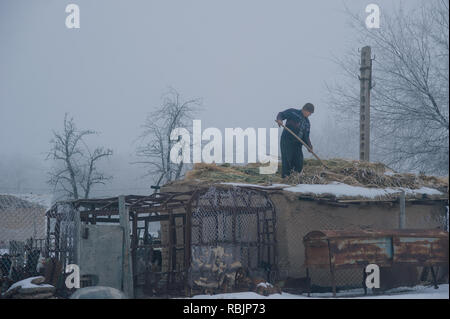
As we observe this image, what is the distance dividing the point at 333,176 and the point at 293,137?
4.66ft

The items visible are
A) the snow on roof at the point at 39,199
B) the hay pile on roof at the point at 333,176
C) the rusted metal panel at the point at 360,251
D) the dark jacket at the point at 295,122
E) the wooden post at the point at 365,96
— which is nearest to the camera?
the rusted metal panel at the point at 360,251

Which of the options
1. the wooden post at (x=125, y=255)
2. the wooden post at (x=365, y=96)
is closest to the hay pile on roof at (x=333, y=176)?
the wooden post at (x=365, y=96)

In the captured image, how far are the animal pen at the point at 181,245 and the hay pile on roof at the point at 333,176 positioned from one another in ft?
3.65

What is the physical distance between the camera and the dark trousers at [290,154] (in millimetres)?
12963

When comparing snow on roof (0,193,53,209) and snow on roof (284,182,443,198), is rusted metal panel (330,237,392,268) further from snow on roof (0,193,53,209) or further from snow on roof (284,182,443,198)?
snow on roof (0,193,53,209)

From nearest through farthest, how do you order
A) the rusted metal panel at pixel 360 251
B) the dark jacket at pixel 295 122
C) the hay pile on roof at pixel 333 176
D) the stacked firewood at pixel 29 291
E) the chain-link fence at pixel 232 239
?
the rusted metal panel at pixel 360 251, the stacked firewood at pixel 29 291, the chain-link fence at pixel 232 239, the hay pile on roof at pixel 333 176, the dark jacket at pixel 295 122

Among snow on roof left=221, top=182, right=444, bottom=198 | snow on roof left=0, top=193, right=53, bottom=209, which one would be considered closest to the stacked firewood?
snow on roof left=221, top=182, right=444, bottom=198

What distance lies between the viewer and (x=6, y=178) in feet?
356

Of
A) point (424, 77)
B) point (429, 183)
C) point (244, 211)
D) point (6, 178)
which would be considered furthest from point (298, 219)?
point (6, 178)

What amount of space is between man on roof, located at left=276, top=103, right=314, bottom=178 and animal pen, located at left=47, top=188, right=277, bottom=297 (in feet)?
5.66

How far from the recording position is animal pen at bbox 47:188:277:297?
32.9 feet

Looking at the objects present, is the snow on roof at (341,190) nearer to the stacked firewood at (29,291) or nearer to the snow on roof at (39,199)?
the stacked firewood at (29,291)

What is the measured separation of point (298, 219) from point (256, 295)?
285 cm

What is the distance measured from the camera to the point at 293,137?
1291 cm
